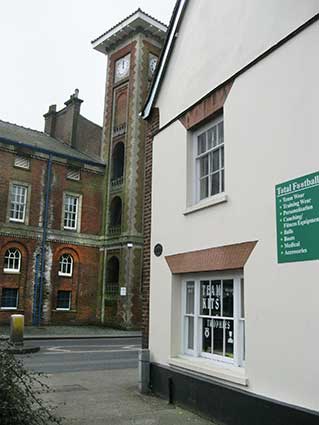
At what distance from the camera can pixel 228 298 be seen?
6.99 meters

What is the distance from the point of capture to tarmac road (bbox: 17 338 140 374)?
12.3 m

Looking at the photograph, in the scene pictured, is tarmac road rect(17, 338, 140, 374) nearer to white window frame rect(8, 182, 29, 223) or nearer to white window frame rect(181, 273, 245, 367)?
white window frame rect(181, 273, 245, 367)

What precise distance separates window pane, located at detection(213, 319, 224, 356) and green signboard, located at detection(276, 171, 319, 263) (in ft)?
6.35

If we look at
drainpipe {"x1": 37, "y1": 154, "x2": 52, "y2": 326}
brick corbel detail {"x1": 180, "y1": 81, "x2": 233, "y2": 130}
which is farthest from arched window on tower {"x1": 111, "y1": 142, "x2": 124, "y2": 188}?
brick corbel detail {"x1": 180, "y1": 81, "x2": 233, "y2": 130}

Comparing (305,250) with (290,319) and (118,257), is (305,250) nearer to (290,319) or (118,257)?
(290,319)

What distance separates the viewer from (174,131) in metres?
8.87

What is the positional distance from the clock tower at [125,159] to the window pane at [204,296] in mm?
20019

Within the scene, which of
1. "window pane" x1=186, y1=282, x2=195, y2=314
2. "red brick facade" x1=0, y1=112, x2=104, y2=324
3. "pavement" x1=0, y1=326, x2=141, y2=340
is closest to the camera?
"window pane" x1=186, y1=282, x2=195, y2=314

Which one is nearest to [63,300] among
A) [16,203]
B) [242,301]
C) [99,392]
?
[16,203]

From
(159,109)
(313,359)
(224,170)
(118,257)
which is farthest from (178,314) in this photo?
(118,257)

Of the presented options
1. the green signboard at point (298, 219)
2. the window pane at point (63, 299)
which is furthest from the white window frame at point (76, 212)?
the green signboard at point (298, 219)

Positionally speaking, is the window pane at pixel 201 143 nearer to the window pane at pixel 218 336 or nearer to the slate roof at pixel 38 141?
the window pane at pixel 218 336

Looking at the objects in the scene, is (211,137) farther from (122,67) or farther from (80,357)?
(122,67)

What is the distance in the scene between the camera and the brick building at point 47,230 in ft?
85.8
